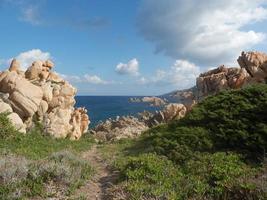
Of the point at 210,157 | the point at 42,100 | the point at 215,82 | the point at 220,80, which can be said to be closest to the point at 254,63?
the point at 220,80

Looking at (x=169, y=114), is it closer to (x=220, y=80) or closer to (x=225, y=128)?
(x=220, y=80)

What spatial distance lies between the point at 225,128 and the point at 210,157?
2530 mm

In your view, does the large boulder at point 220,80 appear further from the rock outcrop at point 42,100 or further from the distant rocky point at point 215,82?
the rock outcrop at point 42,100

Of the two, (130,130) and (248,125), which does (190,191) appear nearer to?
(248,125)

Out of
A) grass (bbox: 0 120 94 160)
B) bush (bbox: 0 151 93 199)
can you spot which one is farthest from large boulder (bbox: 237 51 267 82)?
bush (bbox: 0 151 93 199)

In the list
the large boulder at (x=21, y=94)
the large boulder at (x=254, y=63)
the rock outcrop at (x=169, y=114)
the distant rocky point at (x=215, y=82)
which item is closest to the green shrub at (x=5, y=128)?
the large boulder at (x=21, y=94)

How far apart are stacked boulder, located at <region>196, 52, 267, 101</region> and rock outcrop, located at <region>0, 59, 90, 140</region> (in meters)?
11.3

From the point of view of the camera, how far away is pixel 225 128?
56.2ft

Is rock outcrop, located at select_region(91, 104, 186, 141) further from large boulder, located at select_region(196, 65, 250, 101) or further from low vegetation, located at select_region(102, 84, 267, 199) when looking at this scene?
low vegetation, located at select_region(102, 84, 267, 199)

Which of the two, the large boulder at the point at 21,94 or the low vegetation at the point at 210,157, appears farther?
the large boulder at the point at 21,94

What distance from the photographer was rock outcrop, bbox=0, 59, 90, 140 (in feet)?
84.8

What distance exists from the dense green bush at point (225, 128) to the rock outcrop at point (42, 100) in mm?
10058

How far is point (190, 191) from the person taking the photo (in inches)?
475

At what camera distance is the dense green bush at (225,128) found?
1588 cm
